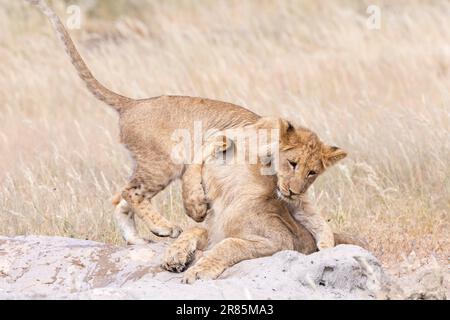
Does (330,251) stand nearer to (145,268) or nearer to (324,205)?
(145,268)

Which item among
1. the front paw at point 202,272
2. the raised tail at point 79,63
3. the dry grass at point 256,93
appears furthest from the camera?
the dry grass at point 256,93

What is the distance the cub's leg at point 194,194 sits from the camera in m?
6.38

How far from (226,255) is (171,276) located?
0.34m

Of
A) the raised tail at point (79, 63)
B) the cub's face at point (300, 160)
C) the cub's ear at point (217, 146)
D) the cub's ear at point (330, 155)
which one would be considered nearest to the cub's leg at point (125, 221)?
the raised tail at point (79, 63)

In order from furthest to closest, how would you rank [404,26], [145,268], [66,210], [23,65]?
[404,26] → [23,65] → [66,210] → [145,268]

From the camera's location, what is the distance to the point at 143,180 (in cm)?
691

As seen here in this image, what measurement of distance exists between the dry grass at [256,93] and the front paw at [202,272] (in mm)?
1478

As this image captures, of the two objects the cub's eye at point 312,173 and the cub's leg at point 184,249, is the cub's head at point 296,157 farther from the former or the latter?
the cub's leg at point 184,249

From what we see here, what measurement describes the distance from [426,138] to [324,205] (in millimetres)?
1445

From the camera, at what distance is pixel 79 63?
7.41 metres

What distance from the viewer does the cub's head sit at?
6.32 m

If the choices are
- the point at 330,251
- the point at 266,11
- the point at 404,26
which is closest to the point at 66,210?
the point at 330,251

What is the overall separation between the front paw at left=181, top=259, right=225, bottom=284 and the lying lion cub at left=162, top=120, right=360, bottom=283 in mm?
240
